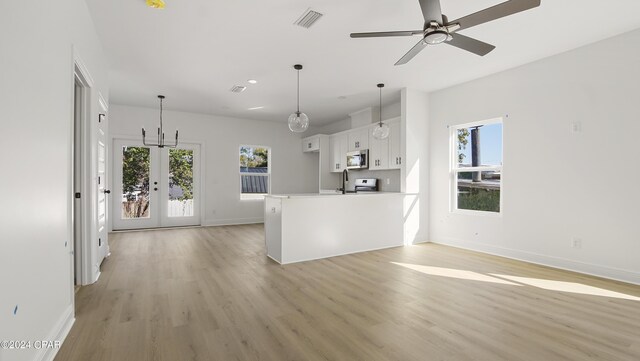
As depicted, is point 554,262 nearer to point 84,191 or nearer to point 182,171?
point 84,191

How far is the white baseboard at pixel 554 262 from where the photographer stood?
3.47 metres

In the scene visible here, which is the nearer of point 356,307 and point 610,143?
point 356,307

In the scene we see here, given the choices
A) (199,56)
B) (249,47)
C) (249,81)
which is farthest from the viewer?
(249,81)

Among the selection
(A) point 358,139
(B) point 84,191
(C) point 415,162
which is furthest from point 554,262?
(B) point 84,191

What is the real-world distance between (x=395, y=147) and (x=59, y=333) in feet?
17.6

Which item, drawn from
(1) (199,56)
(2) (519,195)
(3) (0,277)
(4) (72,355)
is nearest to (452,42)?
(2) (519,195)

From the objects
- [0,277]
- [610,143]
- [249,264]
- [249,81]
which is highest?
[249,81]

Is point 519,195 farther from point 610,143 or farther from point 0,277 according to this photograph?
point 0,277

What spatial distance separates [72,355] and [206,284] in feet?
4.66

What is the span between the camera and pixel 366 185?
23.0 feet

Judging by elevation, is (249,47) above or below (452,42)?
above

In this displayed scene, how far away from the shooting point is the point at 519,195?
443 centimetres

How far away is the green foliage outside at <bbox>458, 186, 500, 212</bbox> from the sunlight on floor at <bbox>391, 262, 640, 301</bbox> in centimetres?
151

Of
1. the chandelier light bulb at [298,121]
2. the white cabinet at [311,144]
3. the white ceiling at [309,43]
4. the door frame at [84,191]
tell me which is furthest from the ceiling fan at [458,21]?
the white cabinet at [311,144]
